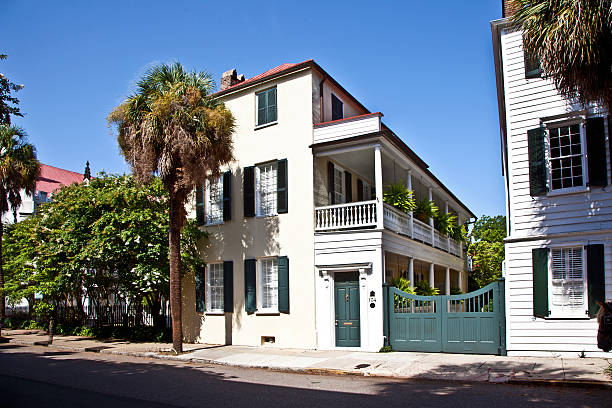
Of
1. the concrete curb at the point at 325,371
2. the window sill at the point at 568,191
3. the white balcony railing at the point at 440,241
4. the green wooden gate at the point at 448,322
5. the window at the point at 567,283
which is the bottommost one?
the concrete curb at the point at 325,371

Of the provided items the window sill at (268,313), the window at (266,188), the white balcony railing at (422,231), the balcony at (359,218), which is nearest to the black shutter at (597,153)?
the balcony at (359,218)

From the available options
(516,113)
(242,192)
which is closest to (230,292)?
(242,192)

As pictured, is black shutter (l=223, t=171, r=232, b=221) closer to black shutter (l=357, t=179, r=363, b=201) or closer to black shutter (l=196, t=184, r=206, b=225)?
black shutter (l=196, t=184, r=206, b=225)

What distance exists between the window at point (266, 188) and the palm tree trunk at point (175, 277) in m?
3.13

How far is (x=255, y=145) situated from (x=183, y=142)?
3.87m

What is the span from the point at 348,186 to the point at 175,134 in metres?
7.20

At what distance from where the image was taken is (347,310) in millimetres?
16719

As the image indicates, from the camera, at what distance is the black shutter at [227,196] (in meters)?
19.5

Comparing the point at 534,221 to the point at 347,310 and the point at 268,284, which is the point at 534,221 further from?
the point at 268,284

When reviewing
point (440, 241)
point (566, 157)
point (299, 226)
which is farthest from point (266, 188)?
point (566, 157)

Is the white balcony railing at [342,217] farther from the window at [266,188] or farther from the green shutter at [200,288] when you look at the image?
the green shutter at [200,288]

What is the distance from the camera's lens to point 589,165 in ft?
43.3

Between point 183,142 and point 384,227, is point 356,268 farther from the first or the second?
point 183,142

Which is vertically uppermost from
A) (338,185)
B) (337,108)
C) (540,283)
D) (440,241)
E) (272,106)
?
(337,108)
